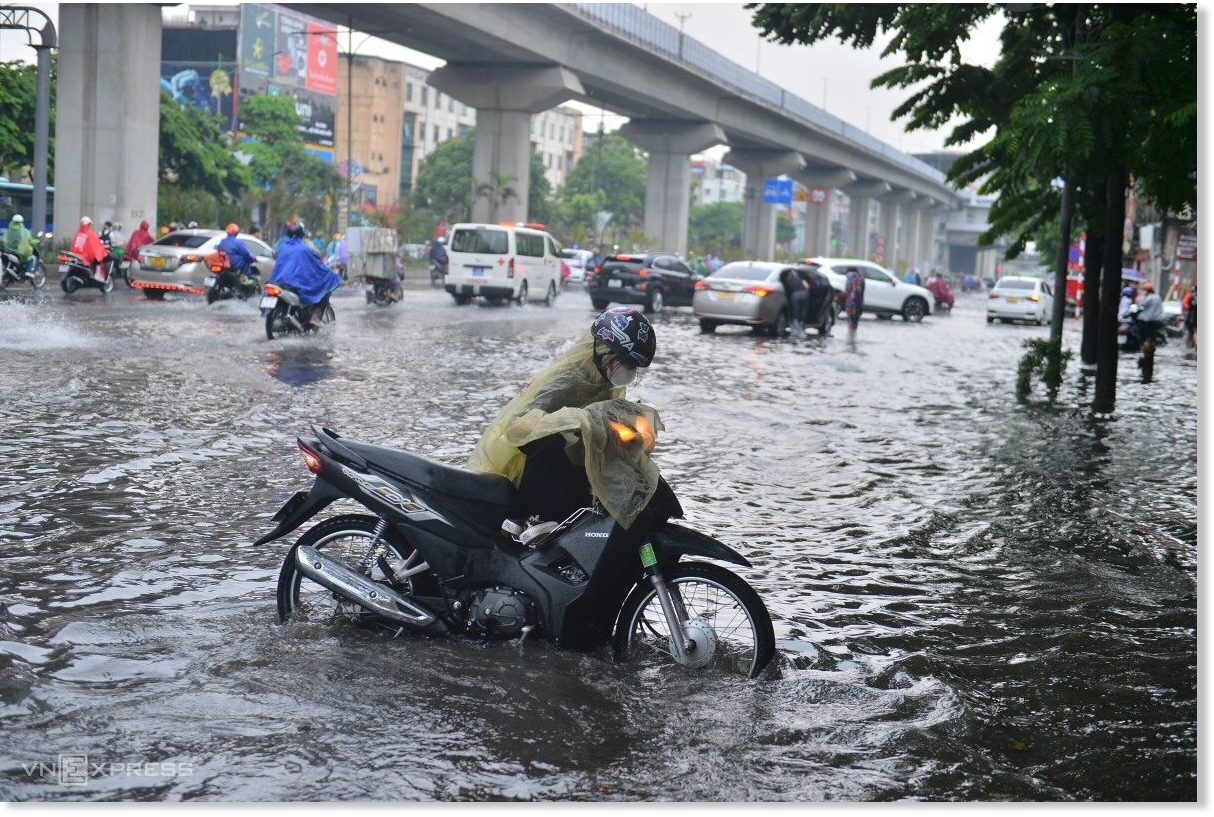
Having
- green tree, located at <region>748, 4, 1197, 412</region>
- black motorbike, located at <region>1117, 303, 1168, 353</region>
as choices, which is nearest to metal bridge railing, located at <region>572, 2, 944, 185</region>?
black motorbike, located at <region>1117, 303, 1168, 353</region>

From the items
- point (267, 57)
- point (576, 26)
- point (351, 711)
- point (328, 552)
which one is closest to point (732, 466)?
point (328, 552)

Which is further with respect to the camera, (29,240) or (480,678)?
(29,240)

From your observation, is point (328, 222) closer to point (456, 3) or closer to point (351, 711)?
point (456, 3)

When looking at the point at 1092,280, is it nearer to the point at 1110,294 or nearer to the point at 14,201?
the point at 1110,294

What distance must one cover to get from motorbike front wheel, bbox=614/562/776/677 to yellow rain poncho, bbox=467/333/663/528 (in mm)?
385

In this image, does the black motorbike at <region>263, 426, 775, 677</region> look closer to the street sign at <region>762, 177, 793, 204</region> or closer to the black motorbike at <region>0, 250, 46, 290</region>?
the black motorbike at <region>0, 250, 46, 290</region>

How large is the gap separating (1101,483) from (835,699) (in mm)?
6440

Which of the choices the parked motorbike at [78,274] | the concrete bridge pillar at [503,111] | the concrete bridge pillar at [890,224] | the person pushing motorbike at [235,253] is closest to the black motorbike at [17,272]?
the parked motorbike at [78,274]

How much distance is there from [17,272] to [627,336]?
2570cm

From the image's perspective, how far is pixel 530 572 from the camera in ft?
17.8

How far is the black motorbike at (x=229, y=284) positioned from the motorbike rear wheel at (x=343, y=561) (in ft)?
72.8

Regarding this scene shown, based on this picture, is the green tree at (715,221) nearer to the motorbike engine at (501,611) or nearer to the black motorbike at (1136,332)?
the black motorbike at (1136,332)

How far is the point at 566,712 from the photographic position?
16.3 feet

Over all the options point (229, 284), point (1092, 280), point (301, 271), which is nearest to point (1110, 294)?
point (1092, 280)
